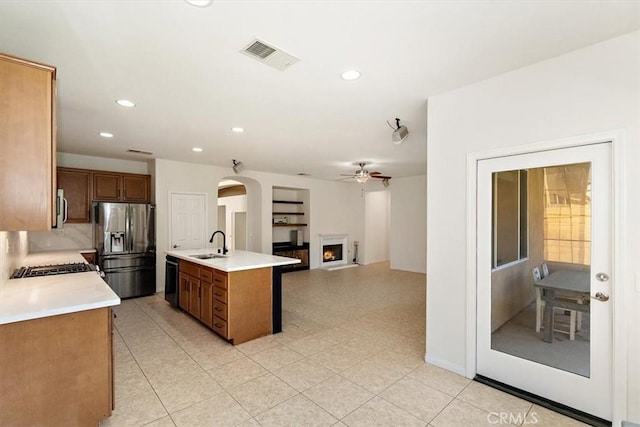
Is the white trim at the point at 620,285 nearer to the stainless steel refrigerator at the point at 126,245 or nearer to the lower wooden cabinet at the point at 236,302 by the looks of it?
the lower wooden cabinet at the point at 236,302

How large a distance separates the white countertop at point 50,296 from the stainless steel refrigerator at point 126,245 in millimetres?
2729

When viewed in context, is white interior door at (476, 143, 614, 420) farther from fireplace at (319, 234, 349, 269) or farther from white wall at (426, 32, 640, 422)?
fireplace at (319, 234, 349, 269)

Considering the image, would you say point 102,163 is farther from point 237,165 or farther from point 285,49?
point 285,49

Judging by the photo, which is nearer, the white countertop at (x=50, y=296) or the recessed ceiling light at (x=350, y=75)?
the white countertop at (x=50, y=296)

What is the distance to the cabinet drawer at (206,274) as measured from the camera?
3773 millimetres

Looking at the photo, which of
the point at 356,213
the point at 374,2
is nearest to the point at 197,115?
the point at 374,2

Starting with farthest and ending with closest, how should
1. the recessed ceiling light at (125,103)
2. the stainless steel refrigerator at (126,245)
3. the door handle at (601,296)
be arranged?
1. the stainless steel refrigerator at (126,245)
2. the recessed ceiling light at (125,103)
3. the door handle at (601,296)

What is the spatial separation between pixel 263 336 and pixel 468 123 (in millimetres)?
3205

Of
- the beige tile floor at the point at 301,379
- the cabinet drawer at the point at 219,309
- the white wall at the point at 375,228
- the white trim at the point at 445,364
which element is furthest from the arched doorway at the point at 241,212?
the white trim at the point at 445,364

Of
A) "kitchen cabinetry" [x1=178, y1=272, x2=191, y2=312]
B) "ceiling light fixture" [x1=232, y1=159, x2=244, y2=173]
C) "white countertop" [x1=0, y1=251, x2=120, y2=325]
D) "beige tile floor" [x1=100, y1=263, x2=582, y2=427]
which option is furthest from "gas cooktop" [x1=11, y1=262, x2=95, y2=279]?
"ceiling light fixture" [x1=232, y1=159, x2=244, y2=173]

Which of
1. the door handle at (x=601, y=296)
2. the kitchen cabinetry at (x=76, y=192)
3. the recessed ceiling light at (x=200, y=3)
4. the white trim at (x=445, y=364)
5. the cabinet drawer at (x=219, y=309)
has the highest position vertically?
the recessed ceiling light at (x=200, y=3)

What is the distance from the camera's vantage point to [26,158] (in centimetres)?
169

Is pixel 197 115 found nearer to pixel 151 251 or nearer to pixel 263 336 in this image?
pixel 263 336

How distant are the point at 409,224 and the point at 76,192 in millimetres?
7459
